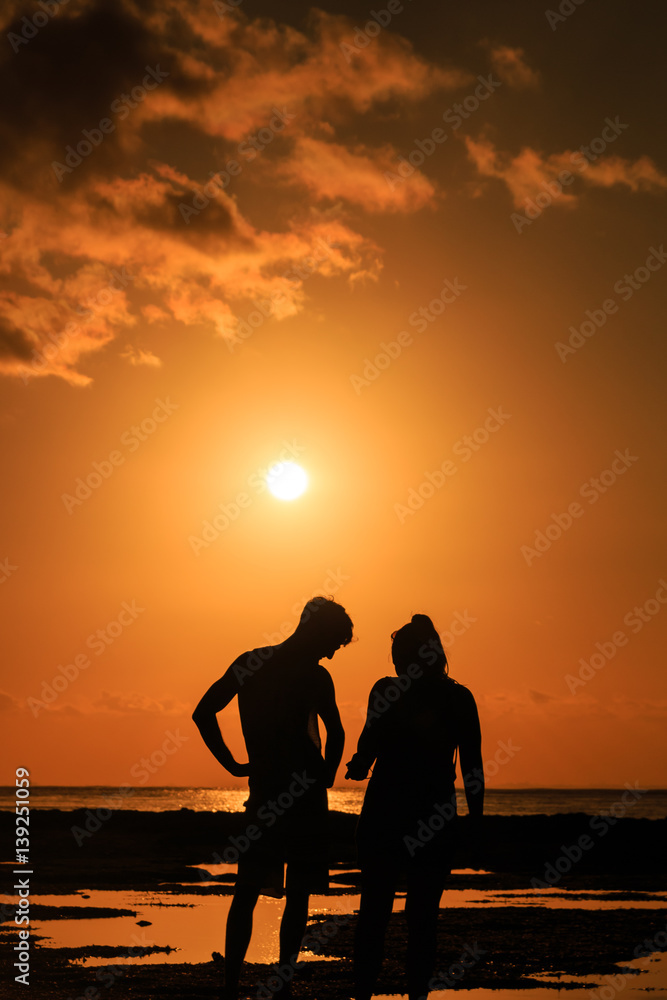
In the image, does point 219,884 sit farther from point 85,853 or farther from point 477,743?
point 477,743

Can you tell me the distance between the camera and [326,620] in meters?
5.38

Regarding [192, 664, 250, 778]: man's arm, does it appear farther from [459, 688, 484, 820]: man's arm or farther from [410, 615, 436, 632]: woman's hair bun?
[459, 688, 484, 820]: man's arm

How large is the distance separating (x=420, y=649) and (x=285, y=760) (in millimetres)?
1023

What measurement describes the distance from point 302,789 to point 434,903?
0.93 m

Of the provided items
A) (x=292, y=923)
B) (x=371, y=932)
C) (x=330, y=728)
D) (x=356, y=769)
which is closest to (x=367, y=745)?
(x=356, y=769)

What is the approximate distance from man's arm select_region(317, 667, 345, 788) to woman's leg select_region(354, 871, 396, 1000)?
664mm

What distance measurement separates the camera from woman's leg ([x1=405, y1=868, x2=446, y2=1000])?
473 cm

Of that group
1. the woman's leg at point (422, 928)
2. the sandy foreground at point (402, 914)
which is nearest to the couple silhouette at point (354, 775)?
the woman's leg at point (422, 928)

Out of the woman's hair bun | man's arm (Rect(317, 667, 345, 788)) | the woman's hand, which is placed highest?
the woman's hair bun

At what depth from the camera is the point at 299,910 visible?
511 cm

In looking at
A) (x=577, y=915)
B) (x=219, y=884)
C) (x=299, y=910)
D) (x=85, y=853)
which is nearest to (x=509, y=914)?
(x=577, y=915)

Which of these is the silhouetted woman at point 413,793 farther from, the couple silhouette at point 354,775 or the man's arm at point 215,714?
the man's arm at point 215,714

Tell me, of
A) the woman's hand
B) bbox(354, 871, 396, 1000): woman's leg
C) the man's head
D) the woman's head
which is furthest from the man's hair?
bbox(354, 871, 396, 1000): woman's leg

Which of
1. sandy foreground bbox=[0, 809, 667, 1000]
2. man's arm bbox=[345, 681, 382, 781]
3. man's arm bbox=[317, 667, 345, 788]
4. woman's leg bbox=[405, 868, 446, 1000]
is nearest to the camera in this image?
woman's leg bbox=[405, 868, 446, 1000]
